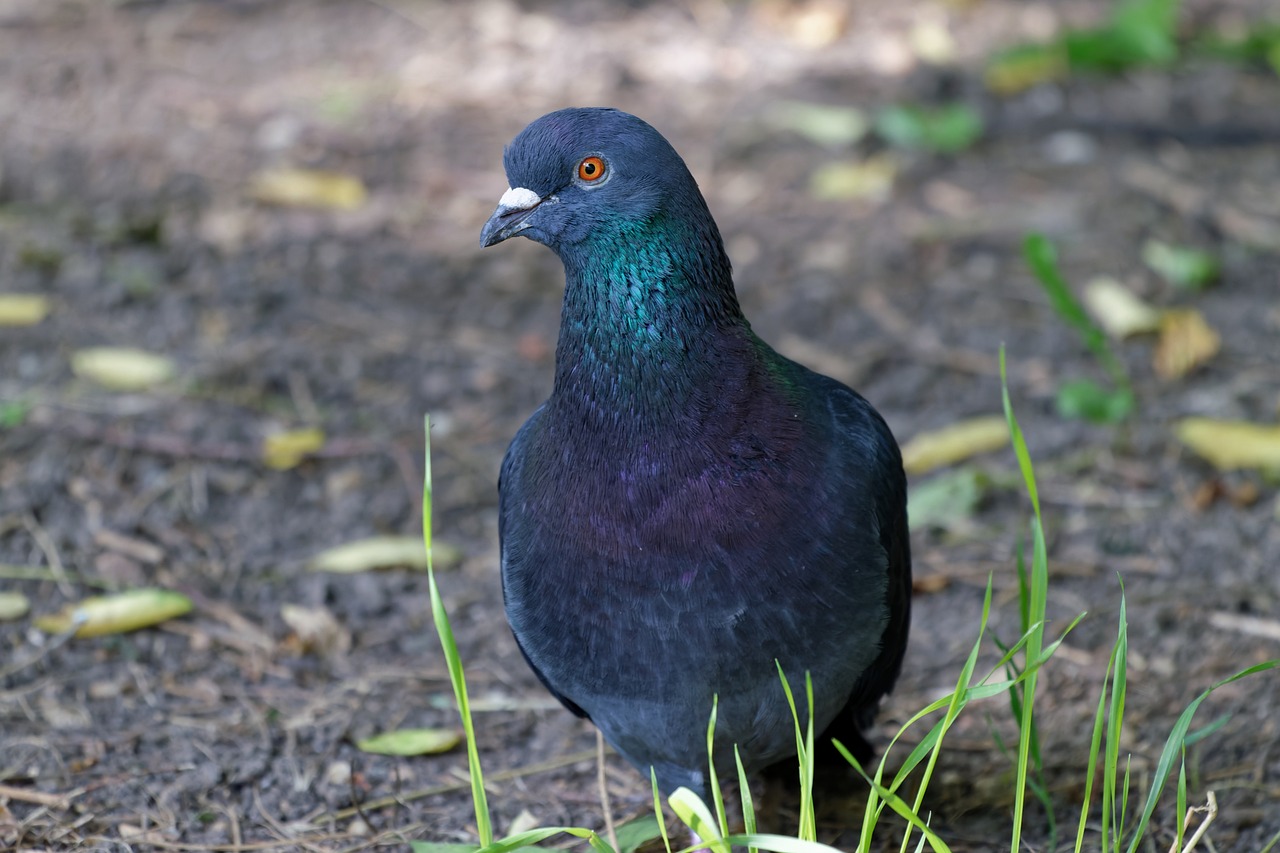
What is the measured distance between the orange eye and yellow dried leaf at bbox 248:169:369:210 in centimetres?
336

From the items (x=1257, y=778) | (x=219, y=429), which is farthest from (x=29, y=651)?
(x=1257, y=778)

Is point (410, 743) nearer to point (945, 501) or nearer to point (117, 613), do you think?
point (117, 613)

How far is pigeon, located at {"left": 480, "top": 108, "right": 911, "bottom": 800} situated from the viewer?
251 cm

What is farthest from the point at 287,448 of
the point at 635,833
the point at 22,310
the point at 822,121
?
the point at 822,121

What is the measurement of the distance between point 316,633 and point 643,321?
5.38ft

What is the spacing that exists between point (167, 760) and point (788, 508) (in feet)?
5.35

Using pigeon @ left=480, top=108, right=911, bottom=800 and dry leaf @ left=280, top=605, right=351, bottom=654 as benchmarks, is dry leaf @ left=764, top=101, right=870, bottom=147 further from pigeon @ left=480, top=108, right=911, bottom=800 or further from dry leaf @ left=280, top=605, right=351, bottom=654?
pigeon @ left=480, top=108, right=911, bottom=800

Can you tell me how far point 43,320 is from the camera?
4.90m

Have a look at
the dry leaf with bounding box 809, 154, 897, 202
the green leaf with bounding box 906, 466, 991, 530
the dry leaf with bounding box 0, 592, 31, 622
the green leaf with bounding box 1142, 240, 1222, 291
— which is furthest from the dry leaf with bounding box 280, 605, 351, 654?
the green leaf with bounding box 1142, 240, 1222, 291

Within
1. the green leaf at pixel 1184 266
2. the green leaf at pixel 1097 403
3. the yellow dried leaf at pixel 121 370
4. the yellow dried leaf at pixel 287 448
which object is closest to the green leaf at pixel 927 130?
the green leaf at pixel 1184 266

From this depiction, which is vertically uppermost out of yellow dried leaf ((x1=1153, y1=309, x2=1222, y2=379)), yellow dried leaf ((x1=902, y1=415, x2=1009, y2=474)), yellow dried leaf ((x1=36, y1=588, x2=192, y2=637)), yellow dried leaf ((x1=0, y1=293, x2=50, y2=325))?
yellow dried leaf ((x1=0, y1=293, x2=50, y2=325))

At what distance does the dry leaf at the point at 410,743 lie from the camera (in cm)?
332

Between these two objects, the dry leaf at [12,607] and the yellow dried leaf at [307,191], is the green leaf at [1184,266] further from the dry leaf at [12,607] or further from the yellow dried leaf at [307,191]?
the dry leaf at [12,607]

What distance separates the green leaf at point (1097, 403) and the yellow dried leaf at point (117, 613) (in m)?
2.68
